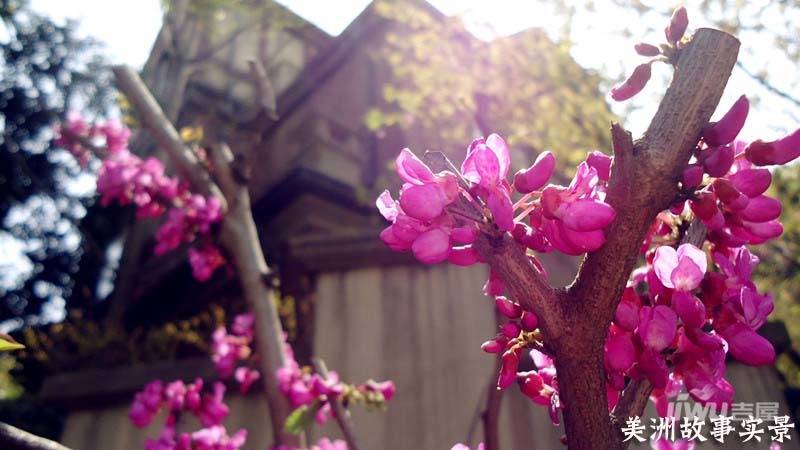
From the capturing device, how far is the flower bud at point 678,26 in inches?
40.8

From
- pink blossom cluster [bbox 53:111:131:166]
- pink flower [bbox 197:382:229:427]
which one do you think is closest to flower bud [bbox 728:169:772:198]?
pink flower [bbox 197:382:229:427]

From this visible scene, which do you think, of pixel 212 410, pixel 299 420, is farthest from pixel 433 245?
pixel 212 410

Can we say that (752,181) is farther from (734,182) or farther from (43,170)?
(43,170)

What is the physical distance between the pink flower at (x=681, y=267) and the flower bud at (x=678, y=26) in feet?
1.27

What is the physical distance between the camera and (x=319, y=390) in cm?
229

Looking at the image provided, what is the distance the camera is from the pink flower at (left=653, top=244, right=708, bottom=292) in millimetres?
877

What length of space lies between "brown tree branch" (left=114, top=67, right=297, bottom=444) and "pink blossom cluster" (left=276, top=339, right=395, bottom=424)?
3.2 inches

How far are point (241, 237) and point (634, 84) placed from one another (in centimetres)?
217

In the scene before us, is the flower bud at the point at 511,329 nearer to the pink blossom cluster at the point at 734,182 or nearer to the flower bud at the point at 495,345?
the flower bud at the point at 495,345

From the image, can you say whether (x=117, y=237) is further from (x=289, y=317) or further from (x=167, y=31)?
(x=289, y=317)

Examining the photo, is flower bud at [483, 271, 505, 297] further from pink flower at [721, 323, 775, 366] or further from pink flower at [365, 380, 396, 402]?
pink flower at [365, 380, 396, 402]

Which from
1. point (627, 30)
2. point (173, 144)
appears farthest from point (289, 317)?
point (627, 30)

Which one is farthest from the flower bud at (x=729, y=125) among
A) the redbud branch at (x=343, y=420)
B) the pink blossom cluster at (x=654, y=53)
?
the redbud branch at (x=343, y=420)

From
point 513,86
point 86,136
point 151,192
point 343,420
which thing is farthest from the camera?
point 513,86
